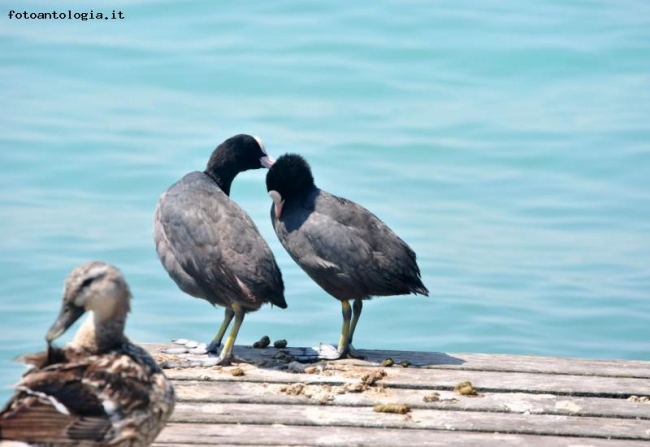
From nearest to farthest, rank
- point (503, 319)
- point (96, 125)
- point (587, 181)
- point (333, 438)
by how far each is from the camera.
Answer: point (333, 438), point (503, 319), point (587, 181), point (96, 125)

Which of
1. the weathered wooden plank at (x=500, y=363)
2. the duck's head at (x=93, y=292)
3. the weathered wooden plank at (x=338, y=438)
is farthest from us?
the weathered wooden plank at (x=500, y=363)

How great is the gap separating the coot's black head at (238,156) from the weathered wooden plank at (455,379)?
1464 millimetres

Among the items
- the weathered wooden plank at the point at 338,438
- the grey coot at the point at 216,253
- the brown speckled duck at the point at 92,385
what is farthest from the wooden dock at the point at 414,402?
the brown speckled duck at the point at 92,385

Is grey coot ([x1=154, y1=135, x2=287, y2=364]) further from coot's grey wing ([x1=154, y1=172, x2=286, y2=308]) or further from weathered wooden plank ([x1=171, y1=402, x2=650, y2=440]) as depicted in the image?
weathered wooden plank ([x1=171, y1=402, x2=650, y2=440])

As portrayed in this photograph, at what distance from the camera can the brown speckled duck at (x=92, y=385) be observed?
3.96 m

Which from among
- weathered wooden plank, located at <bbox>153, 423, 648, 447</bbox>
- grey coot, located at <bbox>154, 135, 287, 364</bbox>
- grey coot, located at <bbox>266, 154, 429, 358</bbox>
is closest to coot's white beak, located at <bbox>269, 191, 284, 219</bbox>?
grey coot, located at <bbox>266, 154, 429, 358</bbox>

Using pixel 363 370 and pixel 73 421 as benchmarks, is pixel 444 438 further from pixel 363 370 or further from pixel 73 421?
pixel 73 421

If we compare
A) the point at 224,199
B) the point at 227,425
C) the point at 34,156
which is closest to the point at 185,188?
the point at 224,199

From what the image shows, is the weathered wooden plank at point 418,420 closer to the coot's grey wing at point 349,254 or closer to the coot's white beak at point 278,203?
the coot's grey wing at point 349,254

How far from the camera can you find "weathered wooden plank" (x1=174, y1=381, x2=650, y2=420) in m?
5.21

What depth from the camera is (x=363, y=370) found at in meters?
5.76

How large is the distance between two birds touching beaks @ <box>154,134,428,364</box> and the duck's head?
1612mm

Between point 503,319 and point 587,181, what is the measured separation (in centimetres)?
237

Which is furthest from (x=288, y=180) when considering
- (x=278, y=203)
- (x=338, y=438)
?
(x=338, y=438)
